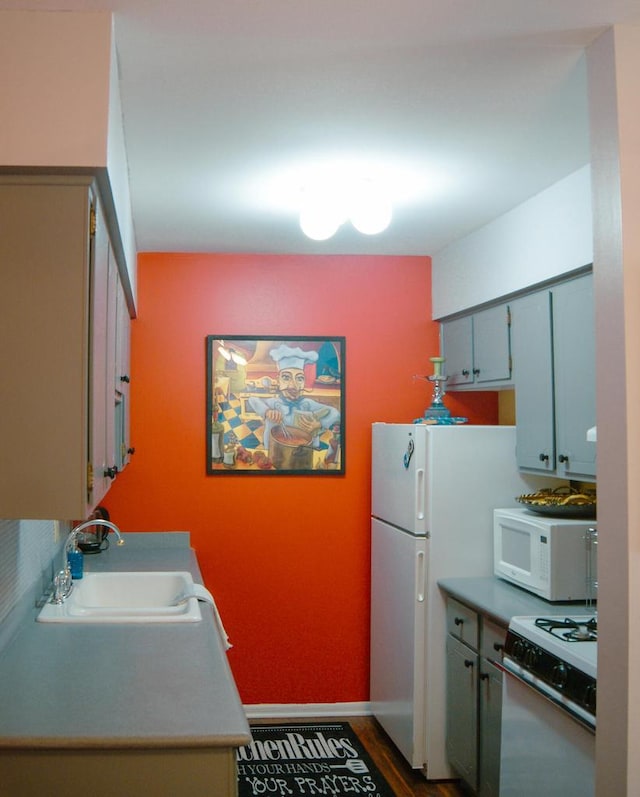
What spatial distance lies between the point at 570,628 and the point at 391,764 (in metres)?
1.65

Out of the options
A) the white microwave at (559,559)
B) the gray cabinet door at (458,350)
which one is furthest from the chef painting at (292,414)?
the white microwave at (559,559)

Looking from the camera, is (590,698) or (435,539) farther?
(435,539)

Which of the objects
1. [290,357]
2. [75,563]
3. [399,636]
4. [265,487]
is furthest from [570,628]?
[290,357]

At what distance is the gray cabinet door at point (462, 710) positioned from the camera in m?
3.63

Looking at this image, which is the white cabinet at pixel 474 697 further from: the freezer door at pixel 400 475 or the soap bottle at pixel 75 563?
the soap bottle at pixel 75 563

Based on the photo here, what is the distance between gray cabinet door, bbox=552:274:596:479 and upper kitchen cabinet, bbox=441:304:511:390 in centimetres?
54

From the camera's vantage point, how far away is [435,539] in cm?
409

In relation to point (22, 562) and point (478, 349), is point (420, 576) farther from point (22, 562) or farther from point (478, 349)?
point (22, 562)

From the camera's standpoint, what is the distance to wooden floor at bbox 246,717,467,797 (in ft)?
12.8

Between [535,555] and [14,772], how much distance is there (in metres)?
2.28

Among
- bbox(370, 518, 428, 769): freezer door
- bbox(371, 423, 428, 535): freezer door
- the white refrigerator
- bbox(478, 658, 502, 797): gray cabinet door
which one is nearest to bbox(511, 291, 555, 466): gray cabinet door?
the white refrigerator

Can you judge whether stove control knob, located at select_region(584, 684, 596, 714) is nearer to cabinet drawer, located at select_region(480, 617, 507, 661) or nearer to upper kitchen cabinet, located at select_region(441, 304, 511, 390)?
cabinet drawer, located at select_region(480, 617, 507, 661)

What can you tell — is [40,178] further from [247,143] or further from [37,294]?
[247,143]

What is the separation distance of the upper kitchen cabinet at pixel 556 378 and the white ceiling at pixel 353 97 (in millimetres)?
512
